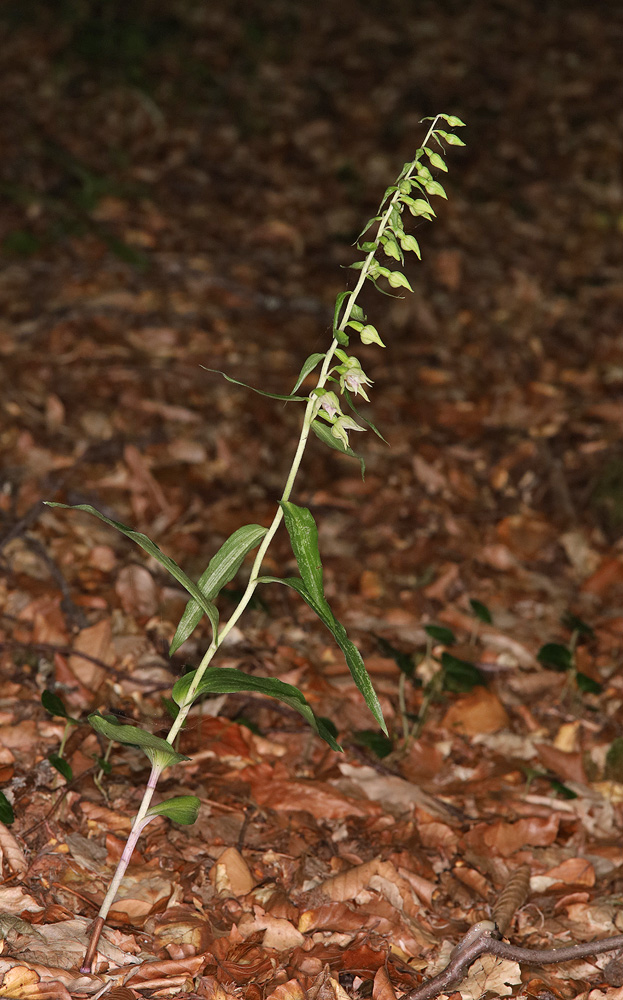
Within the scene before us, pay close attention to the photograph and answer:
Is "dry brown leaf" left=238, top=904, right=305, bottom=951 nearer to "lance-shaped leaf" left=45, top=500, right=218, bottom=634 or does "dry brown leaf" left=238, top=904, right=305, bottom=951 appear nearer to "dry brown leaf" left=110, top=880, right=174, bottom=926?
"dry brown leaf" left=110, top=880, right=174, bottom=926

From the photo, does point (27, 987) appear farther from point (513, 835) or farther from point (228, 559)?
point (513, 835)

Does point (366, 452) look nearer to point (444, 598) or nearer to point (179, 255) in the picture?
point (444, 598)

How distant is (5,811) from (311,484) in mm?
2270

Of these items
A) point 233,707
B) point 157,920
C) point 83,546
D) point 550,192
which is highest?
point 550,192

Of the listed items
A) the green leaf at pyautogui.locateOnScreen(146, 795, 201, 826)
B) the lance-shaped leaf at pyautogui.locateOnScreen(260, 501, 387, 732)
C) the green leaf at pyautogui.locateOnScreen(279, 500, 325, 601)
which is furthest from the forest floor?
the green leaf at pyautogui.locateOnScreen(279, 500, 325, 601)

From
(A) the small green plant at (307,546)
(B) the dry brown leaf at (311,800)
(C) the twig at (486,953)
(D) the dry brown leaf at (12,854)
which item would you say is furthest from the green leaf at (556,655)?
(D) the dry brown leaf at (12,854)

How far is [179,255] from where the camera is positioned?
531 centimetres

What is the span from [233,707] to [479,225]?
161 inches

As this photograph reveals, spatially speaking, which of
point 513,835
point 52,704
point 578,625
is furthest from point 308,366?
point 578,625


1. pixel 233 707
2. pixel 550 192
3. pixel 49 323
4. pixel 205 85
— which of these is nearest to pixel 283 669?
pixel 233 707

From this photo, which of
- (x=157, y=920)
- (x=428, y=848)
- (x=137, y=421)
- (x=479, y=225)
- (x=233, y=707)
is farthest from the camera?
(x=479, y=225)

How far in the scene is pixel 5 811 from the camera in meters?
2.12

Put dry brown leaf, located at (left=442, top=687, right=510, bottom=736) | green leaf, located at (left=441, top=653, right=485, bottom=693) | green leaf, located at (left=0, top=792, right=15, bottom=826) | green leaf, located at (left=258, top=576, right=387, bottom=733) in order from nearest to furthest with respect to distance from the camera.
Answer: green leaf, located at (left=258, top=576, right=387, bottom=733)
green leaf, located at (left=0, top=792, right=15, bottom=826)
green leaf, located at (left=441, top=653, right=485, bottom=693)
dry brown leaf, located at (left=442, top=687, right=510, bottom=736)

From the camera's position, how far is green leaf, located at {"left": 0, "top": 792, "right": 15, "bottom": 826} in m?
2.11
